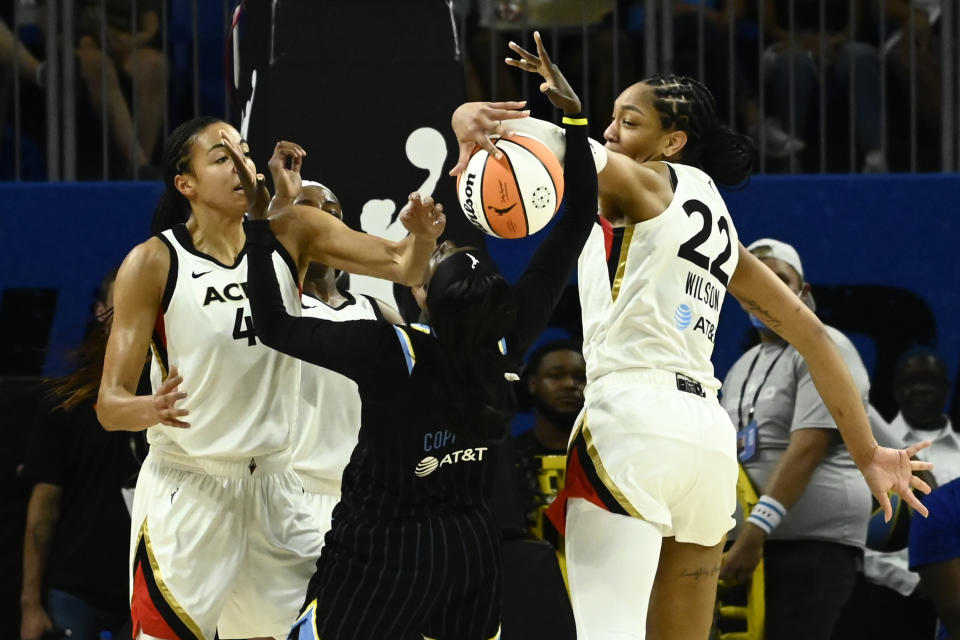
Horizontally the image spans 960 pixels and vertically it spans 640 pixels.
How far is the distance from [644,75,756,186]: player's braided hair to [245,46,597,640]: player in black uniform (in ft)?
1.60

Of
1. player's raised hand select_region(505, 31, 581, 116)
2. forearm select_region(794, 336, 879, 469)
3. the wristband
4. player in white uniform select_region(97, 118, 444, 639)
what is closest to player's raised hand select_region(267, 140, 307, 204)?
player in white uniform select_region(97, 118, 444, 639)

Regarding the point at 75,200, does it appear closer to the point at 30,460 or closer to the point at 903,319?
the point at 30,460

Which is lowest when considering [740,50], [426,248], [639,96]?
[426,248]

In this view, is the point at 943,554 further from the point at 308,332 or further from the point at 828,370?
the point at 308,332

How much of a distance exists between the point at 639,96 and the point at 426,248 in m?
0.81

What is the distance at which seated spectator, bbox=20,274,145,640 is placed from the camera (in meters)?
6.38

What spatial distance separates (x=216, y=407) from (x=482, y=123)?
1402mm

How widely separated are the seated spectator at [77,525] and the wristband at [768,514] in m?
2.66

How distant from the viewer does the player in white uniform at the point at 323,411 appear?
5.52 meters

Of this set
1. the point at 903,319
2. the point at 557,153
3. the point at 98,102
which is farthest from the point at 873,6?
the point at 557,153

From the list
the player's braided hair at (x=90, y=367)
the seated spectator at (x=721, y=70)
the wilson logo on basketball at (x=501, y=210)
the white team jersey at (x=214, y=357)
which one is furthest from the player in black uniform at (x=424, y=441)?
the seated spectator at (x=721, y=70)

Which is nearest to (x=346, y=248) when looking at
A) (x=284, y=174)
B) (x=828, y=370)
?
(x=284, y=174)

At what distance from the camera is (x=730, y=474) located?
433cm

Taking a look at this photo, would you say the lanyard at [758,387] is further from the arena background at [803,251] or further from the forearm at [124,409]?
the forearm at [124,409]
